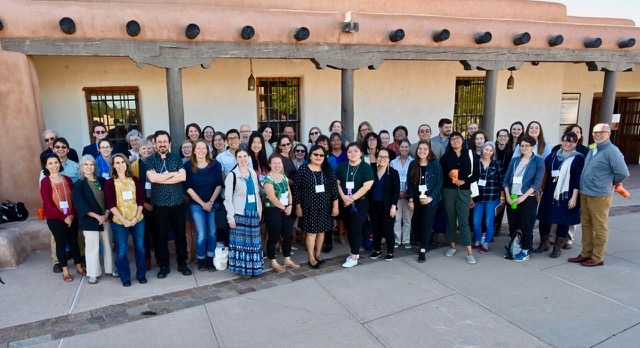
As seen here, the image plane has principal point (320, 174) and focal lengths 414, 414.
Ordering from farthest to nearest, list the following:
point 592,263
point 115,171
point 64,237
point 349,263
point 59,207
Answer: point 349,263 → point 592,263 → point 64,237 → point 59,207 → point 115,171

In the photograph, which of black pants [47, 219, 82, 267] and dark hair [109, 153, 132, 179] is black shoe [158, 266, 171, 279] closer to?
black pants [47, 219, 82, 267]

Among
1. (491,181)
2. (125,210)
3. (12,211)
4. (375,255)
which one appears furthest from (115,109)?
(491,181)

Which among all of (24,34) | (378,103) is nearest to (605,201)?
(378,103)

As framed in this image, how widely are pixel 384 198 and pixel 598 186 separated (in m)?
2.62

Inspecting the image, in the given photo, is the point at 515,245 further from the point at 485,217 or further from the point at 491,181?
the point at 491,181

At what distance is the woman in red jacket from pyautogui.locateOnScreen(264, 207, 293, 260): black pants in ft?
7.73

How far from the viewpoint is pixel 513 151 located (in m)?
6.30

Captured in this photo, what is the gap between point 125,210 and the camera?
480cm

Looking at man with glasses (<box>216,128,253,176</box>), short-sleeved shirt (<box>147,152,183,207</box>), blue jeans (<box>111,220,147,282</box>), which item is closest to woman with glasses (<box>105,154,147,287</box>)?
blue jeans (<box>111,220,147,282</box>)

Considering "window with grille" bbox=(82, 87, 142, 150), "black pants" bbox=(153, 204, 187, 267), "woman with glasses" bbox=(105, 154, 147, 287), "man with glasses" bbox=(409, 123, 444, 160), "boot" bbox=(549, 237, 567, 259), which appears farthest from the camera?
"window with grille" bbox=(82, 87, 142, 150)

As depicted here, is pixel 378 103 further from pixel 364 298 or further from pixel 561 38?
pixel 364 298

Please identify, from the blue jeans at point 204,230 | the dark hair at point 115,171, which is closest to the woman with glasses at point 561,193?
the blue jeans at point 204,230

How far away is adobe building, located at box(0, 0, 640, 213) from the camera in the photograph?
6113mm

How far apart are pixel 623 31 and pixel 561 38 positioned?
2058mm
